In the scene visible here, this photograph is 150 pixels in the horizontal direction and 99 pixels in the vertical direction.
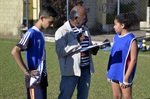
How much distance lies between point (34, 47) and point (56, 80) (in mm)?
3969

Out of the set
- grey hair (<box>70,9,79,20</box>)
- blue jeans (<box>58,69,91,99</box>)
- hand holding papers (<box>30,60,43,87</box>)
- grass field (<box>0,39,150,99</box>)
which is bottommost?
grass field (<box>0,39,150,99</box>)

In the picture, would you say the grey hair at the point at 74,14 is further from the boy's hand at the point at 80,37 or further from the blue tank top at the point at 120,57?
the blue tank top at the point at 120,57

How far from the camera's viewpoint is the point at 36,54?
4.61m

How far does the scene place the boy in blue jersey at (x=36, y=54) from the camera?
4.57 metres

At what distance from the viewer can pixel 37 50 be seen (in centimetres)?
461

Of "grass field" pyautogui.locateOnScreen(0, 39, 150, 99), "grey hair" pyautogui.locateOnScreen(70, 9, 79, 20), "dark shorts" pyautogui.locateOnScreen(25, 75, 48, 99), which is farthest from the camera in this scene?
"grass field" pyautogui.locateOnScreen(0, 39, 150, 99)

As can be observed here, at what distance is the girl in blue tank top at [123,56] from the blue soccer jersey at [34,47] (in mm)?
1183

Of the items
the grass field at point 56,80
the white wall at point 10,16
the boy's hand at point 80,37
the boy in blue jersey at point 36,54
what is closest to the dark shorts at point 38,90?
the boy in blue jersey at point 36,54

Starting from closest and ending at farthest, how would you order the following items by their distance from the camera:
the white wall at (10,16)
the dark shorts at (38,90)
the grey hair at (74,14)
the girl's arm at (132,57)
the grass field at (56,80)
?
the dark shorts at (38,90)
the grey hair at (74,14)
the girl's arm at (132,57)
the grass field at (56,80)
the white wall at (10,16)

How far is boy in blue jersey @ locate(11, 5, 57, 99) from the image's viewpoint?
180 inches

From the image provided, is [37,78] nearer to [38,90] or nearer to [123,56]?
[38,90]

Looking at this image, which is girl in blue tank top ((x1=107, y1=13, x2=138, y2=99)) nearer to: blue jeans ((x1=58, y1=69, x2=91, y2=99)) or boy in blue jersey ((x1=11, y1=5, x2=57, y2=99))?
blue jeans ((x1=58, y1=69, x2=91, y2=99))

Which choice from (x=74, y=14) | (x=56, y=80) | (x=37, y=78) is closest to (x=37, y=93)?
(x=37, y=78)

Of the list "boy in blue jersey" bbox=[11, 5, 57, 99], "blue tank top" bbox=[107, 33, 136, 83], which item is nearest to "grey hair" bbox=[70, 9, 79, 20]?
"boy in blue jersey" bbox=[11, 5, 57, 99]
